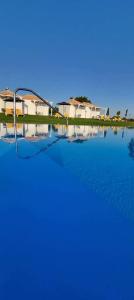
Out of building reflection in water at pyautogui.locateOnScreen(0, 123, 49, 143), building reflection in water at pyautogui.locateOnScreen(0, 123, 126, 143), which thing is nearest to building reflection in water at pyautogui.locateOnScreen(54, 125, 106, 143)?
building reflection in water at pyautogui.locateOnScreen(0, 123, 126, 143)

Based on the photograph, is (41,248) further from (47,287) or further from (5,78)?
(5,78)

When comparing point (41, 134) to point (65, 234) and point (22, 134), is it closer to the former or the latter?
point (22, 134)

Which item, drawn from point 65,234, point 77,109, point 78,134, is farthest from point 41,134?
point 77,109

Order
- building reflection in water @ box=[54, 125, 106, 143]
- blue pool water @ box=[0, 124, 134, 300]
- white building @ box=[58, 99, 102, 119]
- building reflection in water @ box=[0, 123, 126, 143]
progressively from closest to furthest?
blue pool water @ box=[0, 124, 134, 300] < building reflection in water @ box=[0, 123, 126, 143] < building reflection in water @ box=[54, 125, 106, 143] < white building @ box=[58, 99, 102, 119]

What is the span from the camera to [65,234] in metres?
2.06

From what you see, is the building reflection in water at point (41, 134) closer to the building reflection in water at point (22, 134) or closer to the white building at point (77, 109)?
the building reflection in water at point (22, 134)

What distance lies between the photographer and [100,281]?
4.82 ft

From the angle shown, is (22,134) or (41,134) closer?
(22,134)

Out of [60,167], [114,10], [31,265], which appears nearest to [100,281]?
[31,265]

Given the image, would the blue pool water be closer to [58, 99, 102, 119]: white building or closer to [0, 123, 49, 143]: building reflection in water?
[0, 123, 49, 143]: building reflection in water

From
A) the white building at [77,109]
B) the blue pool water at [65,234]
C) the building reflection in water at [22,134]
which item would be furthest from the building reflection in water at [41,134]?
the white building at [77,109]

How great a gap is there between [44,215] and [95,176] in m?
1.89

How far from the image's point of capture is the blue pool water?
1414mm

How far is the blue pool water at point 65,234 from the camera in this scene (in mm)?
1414
